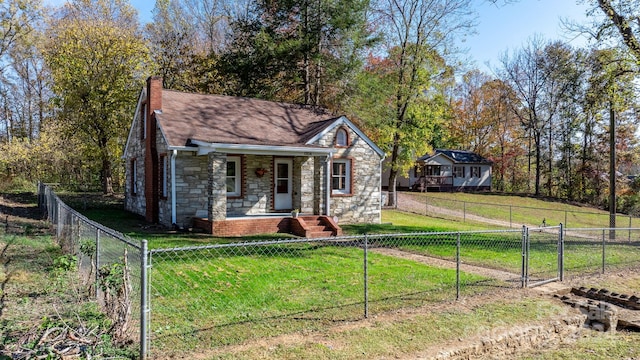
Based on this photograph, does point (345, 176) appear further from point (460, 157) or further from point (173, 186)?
point (460, 157)

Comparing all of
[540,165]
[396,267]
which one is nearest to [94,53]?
[396,267]

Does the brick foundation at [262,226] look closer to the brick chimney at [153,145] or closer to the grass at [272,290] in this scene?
the brick chimney at [153,145]

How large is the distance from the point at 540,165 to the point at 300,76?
3549 cm

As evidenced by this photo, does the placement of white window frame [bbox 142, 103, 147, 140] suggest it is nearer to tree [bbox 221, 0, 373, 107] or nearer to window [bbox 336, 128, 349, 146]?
tree [bbox 221, 0, 373, 107]

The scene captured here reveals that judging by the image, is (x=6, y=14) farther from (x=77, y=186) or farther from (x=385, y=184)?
(x=385, y=184)

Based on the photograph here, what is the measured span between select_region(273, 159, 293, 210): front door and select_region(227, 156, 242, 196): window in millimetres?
1482

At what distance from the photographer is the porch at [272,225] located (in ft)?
44.6

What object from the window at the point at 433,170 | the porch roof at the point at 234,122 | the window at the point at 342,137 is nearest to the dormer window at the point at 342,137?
the window at the point at 342,137

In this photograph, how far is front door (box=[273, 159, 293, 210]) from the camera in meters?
16.5

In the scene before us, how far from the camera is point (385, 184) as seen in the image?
4219 centimetres

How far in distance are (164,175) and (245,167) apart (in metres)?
3.04

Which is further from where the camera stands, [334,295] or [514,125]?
[514,125]

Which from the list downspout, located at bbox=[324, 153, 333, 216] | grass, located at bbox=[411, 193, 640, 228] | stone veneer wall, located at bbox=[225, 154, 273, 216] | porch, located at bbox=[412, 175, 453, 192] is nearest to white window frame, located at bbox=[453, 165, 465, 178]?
porch, located at bbox=[412, 175, 453, 192]

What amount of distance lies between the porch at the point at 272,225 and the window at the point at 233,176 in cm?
127
